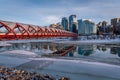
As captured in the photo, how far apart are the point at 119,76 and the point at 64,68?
7.72 feet

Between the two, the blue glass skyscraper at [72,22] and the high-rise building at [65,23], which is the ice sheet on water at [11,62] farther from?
the high-rise building at [65,23]

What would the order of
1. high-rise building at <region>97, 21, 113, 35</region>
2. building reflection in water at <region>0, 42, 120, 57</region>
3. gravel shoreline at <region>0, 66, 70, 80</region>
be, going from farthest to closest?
high-rise building at <region>97, 21, 113, 35</region>
building reflection in water at <region>0, 42, 120, 57</region>
gravel shoreline at <region>0, 66, 70, 80</region>

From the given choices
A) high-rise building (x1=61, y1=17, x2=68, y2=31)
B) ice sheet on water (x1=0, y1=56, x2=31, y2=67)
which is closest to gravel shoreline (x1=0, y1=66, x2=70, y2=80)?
ice sheet on water (x1=0, y1=56, x2=31, y2=67)

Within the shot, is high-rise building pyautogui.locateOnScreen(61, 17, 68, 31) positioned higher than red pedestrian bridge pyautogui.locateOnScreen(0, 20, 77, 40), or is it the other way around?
high-rise building pyautogui.locateOnScreen(61, 17, 68, 31)

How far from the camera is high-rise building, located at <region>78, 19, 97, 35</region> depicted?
124000 millimetres

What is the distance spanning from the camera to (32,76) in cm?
582

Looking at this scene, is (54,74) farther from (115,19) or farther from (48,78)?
(115,19)

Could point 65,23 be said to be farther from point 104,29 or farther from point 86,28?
point 104,29

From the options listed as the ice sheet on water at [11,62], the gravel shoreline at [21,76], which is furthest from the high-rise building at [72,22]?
the gravel shoreline at [21,76]

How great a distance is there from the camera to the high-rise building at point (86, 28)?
124m

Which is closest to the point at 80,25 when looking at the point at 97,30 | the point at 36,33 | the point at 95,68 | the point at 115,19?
the point at 97,30

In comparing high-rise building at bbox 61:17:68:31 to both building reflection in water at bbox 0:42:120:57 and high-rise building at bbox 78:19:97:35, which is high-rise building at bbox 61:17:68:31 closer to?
high-rise building at bbox 78:19:97:35

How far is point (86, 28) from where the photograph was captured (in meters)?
128

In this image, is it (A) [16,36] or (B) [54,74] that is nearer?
(B) [54,74]
